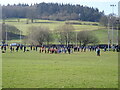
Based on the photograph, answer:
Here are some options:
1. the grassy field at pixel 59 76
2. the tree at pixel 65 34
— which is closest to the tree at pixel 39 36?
the tree at pixel 65 34

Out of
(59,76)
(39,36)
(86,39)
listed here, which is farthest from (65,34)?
(59,76)

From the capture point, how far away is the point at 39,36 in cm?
13375

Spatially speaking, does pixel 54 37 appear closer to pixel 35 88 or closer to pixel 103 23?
pixel 103 23

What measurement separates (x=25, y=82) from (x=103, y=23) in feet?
557

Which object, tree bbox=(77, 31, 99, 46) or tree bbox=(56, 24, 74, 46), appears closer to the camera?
tree bbox=(77, 31, 99, 46)

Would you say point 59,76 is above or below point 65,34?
below

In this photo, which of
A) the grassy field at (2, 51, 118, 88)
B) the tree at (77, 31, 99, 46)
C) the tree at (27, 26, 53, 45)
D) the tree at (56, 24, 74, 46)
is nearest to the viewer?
the grassy field at (2, 51, 118, 88)

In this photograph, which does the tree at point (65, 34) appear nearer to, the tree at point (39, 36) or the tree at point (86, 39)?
the tree at point (86, 39)

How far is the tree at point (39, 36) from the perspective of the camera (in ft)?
440

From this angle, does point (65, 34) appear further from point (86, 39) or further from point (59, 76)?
point (59, 76)

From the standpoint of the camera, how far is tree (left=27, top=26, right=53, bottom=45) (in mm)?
134000

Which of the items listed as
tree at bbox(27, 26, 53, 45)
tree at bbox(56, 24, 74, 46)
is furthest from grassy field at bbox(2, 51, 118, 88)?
tree at bbox(56, 24, 74, 46)

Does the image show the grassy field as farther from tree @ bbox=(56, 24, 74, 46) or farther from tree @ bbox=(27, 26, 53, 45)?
tree @ bbox=(56, 24, 74, 46)

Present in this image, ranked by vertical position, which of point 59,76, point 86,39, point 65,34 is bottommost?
point 86,39
